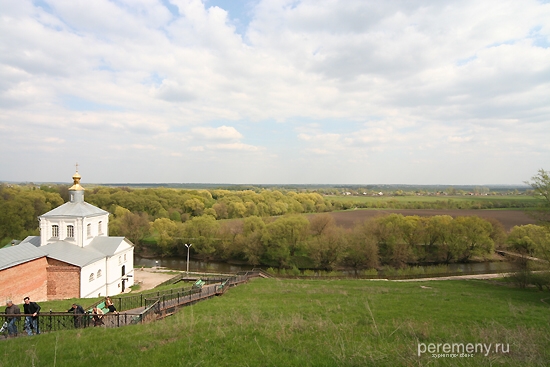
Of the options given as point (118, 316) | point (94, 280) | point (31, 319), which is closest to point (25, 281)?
point (94, 280)

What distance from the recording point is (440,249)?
44719 mm

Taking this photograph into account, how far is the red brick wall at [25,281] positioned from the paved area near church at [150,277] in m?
8.92

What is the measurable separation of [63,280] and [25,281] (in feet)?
8.00

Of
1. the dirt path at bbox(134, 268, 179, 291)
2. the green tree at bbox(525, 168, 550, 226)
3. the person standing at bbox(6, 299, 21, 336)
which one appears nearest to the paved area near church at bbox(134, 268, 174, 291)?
the dirt path at bbox(134, 268, 179, 291)

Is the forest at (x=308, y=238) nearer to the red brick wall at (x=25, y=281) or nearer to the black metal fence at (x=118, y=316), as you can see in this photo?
the black metal fence at (x=118, y=316)

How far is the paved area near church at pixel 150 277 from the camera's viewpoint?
3038 centimetres

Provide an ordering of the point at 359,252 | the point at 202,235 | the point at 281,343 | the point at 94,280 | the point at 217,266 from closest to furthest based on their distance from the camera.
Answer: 1. the point at 281,343
2. the point at 94,280
3. the point at 359,252
4. the point at 217,266
5. the point at 202,235

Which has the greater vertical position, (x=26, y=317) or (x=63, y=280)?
(x=26, y=317)

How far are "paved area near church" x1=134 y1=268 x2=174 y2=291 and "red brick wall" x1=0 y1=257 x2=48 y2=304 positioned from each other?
8.92m

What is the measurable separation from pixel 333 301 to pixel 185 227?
3881 centimetres

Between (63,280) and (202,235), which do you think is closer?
(63,280)

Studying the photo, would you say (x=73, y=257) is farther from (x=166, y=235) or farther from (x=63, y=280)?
(x=166, y=235)

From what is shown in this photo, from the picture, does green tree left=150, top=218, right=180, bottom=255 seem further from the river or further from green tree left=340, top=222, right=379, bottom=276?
green tree left=340, top=222, right=379, bottom=276

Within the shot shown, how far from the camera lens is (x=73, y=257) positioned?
23219 millimetres
